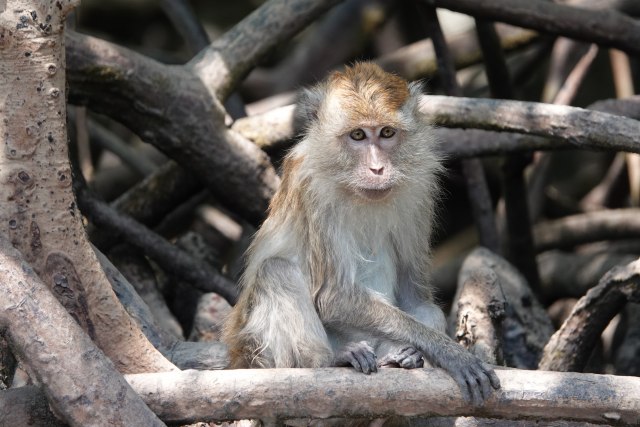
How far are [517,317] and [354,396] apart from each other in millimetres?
3120

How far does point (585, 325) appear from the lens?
6.16 meters

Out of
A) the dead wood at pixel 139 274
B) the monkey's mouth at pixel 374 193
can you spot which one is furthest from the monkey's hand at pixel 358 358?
the dead wood at pixel 139 274

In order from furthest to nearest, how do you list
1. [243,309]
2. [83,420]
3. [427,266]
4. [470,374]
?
[427,266]
[243,309]
[470,374]
[83,420]

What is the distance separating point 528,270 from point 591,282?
52 centimetres

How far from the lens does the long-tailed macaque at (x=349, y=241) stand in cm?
514

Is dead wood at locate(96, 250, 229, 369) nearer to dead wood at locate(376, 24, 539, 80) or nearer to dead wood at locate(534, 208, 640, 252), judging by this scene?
dead wood at locate(376, 24, 539, 80)

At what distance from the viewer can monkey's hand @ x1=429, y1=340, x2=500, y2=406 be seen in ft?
14.6

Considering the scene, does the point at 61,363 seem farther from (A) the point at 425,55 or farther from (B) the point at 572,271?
(A) the point at 425,55

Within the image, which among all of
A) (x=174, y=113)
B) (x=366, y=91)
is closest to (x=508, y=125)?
(x=366, y=91)

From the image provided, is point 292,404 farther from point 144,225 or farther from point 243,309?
point 144,225

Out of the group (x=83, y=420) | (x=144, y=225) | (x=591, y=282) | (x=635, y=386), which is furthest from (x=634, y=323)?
(x=83, y=420)

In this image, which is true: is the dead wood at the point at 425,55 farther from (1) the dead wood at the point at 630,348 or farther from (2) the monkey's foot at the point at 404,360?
(2) the monkey's foot at the point at 404,360

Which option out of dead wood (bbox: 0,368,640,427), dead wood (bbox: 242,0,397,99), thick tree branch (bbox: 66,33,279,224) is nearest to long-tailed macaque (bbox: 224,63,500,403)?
dead wood (bbox: 0,368,640,427)

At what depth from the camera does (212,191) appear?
290 inches
